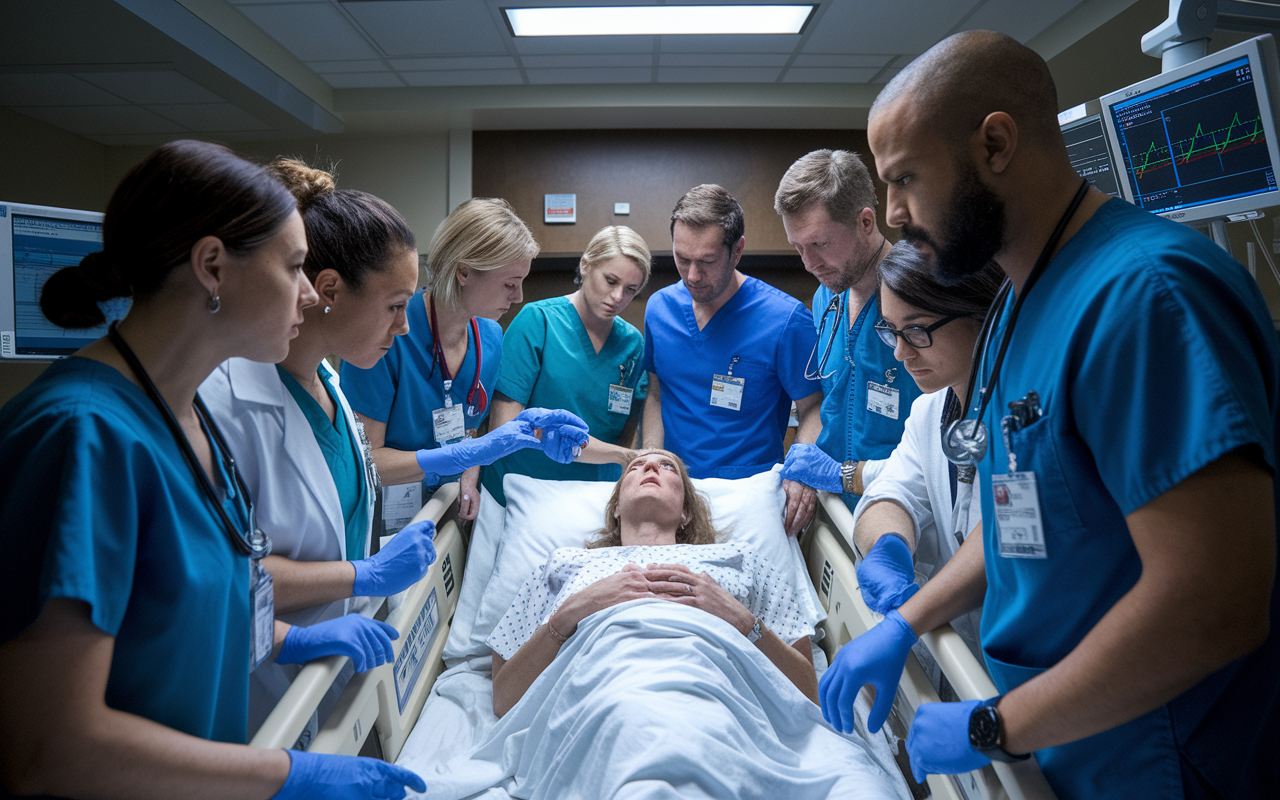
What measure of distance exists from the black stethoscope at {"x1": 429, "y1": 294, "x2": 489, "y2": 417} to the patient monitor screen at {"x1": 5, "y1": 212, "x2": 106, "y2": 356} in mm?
844

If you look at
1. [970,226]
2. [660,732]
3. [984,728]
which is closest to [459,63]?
[970,226]

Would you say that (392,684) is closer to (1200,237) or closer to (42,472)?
(42,472)

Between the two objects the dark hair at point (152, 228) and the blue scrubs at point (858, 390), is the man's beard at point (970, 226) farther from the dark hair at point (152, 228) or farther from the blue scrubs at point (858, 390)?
the blue scrubs at point (858, 390)

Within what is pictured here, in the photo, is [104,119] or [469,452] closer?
[469,452]

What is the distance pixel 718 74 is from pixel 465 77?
5.18ft

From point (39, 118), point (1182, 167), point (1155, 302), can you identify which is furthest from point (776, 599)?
point (39, 118)

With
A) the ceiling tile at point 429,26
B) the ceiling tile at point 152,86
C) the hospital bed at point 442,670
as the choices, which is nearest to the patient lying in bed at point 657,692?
the hospital bed at point 442,670

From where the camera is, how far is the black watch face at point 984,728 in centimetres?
90

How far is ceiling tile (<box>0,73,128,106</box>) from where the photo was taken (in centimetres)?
399

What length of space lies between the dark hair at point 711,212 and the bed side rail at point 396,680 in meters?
1.22

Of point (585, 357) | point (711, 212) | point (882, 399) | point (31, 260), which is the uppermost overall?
point (711, 212)

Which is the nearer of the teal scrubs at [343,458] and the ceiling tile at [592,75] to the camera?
the teal scrubs at [343,458]

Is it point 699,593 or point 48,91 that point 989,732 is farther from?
point 48,91

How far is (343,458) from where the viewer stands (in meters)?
1.51
